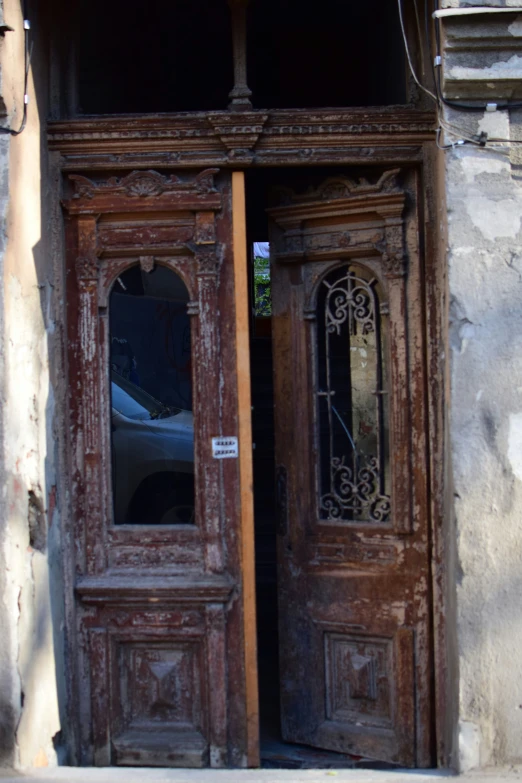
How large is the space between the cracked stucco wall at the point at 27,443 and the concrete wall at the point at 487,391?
174cm

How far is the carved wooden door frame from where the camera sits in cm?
368

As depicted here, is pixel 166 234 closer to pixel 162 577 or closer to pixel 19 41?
pixel 19 41

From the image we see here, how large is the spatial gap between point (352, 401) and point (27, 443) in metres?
1.51

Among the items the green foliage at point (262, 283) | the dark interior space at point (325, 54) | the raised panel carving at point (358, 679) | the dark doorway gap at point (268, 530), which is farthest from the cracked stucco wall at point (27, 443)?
the green foliage at point (262, 283)

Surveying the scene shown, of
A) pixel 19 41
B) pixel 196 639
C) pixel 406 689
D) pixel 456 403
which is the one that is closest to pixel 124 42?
pixel 19 41

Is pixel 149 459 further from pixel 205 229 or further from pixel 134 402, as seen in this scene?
pixel 205 229

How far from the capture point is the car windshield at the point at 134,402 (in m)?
3.94

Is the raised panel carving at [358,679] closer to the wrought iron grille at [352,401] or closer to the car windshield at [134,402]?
the wrought iron grille at [352,401]

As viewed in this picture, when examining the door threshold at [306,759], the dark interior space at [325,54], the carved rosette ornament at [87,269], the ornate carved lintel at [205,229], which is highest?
the dark interior space at [325,54]

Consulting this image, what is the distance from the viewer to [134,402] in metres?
3.99

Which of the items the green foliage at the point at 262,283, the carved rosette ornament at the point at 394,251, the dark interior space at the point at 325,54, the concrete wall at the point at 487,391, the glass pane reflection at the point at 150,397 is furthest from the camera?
the green foliage at the point at 262,283

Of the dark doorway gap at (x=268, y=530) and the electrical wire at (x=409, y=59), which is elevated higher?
the electrical wire at (x=409, y=59)

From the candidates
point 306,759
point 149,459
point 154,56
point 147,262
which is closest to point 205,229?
point 147,262

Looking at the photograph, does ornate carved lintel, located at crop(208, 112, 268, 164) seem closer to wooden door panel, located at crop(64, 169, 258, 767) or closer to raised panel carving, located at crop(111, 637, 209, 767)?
wooden door panel, located at crop(64, 169, 258, 767)
